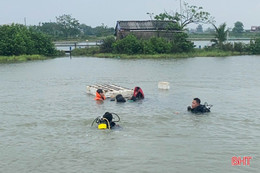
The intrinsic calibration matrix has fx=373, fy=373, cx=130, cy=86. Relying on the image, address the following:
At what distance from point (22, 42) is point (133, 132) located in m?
43.1

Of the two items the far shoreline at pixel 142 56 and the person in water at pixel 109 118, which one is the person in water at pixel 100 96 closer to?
the person in water at pixel 109 118

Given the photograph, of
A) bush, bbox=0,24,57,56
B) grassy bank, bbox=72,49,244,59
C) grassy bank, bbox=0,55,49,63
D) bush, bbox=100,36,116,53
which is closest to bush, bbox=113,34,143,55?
grassy bank, bbox=72,49,244,59

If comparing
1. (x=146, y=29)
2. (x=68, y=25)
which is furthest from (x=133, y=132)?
(x=68, y=25)

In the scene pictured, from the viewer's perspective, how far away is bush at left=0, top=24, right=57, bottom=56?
52.6 meters

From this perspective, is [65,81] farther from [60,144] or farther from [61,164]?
[61,164]

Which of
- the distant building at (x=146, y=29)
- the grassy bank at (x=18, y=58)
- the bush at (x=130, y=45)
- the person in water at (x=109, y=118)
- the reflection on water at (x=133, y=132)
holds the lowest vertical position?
the reflection on water at (x=133, y=132)

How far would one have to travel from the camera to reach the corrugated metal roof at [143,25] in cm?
6069

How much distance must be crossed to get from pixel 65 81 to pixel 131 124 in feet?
51.3

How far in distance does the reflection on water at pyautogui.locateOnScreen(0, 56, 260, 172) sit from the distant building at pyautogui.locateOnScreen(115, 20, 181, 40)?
35980mm

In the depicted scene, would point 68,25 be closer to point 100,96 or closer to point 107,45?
point 107,45

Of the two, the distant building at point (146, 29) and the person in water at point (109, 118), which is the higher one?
the distant building at point (146, 29)

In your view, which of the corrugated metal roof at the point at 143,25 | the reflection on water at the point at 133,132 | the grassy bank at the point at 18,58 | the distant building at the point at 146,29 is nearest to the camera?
the reflection on water at the point at 133,132

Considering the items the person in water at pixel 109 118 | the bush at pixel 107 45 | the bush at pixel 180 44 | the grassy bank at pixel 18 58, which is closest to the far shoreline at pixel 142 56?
the grassy bank at pixel 18 58

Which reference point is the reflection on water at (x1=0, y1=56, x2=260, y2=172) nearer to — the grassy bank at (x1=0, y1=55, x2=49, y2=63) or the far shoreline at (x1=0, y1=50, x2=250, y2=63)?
the grassy bank at (x1=0, y1=55, x2=49, y2=63)
